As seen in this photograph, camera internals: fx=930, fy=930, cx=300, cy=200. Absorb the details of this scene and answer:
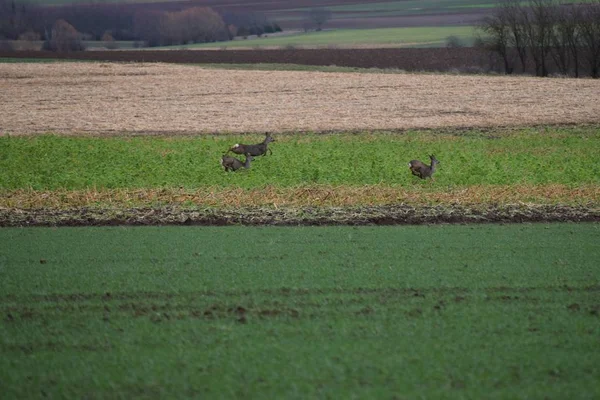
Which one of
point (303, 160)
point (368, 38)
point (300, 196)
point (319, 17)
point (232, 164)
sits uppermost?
point (232, 164)

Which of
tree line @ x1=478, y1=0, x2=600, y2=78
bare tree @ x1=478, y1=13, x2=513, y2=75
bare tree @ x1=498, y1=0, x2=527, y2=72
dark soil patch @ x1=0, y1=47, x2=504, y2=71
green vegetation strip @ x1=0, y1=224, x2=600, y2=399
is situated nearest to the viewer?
green vegetation strip @ x1=0, y1=224, x2=600, y2=399

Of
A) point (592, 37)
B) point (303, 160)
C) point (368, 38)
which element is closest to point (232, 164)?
point (303, 160)

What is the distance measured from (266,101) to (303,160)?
61.6ft

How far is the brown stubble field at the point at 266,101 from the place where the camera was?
34000 mm

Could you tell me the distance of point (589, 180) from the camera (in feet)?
66.4

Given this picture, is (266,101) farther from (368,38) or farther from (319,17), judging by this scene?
(319,17)

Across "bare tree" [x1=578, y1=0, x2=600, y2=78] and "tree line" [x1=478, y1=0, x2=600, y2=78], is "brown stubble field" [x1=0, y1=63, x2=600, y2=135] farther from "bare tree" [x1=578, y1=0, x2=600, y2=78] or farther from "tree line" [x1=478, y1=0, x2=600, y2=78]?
"tree line" [x1=478, y1=0, x2=600, y2=78]

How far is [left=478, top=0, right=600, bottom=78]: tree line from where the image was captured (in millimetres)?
67500

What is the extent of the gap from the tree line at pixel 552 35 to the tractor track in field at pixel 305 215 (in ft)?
173

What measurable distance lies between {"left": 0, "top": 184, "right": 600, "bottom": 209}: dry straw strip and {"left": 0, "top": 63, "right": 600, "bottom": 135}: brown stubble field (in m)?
13.3

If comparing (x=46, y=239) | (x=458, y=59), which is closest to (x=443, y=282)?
(x=46, y=239)

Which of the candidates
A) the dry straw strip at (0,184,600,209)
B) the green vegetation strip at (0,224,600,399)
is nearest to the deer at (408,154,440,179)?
the dry straw strip at (0,184,600,209)

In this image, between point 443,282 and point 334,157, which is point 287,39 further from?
point 443,282

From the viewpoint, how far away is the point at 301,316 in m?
9.95
